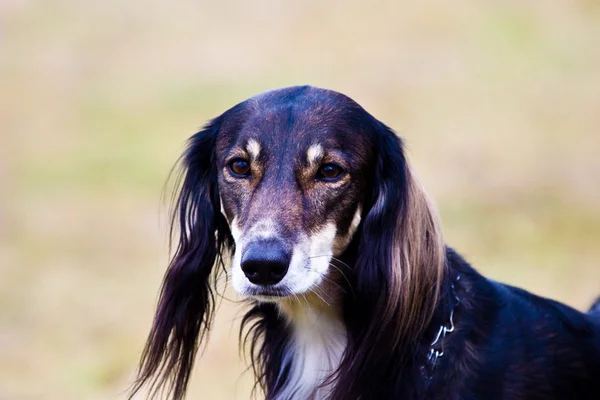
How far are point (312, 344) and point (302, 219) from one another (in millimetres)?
705

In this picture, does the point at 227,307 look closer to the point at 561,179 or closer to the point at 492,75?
the point at 561,179

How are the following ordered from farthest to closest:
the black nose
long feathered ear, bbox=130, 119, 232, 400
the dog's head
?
long feathered ear, bbox=130, 119, 232, 400, the dog's head, the black nose

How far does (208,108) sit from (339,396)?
11288 mm

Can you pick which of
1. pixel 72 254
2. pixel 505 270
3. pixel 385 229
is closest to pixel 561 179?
pixel 505 270

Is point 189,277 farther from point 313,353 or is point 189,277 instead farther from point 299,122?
point 299,122

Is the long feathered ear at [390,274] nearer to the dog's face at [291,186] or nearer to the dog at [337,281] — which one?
the dog at [337,281]

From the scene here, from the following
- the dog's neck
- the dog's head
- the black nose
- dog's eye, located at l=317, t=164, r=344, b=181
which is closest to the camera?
the black nose

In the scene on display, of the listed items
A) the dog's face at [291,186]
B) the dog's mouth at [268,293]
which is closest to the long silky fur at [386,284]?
the dog's face at [291,186]

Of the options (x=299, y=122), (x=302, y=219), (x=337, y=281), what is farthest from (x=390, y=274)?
(x=299, y=122)

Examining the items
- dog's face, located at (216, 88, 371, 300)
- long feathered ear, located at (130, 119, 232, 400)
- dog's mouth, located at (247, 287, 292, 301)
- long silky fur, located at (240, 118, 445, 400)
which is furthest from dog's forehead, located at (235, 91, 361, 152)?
dog's mouth, located at (247, 287, 292, 301)

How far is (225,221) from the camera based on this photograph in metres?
4.86

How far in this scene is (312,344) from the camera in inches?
186

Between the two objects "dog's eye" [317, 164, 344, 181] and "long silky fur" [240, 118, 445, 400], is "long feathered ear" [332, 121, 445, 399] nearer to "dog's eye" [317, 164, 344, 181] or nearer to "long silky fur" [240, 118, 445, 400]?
"long silky fur" [240, 118, 445, 400]

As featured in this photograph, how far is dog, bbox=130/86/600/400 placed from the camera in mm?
4383
